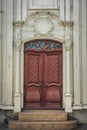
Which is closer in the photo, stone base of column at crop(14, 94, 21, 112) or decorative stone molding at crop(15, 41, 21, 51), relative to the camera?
stone base of column at crop(14, 94, 21, 112)

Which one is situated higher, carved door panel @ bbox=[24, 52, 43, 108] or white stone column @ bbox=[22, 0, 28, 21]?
white stone column @ bbox=[22, 0, 28, 21]

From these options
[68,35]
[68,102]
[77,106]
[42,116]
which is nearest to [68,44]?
[68,35]

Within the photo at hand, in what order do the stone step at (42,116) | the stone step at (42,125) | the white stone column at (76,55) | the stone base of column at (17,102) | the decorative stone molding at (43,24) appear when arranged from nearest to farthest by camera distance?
Answer: the stone step at (42,125) → the stone step at (42,116) → the stone base of column at (17,102) → the white stone column at (76,55) → the decorative stone molding at (43,24)

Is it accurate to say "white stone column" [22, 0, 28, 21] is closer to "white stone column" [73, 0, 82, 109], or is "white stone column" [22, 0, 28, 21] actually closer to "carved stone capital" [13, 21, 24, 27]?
"carved stone capital" [13, 21, 24, 27]

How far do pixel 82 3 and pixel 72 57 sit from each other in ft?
6.31

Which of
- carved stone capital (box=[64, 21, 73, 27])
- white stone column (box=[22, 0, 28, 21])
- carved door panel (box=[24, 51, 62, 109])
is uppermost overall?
white stone column (box=[22, 0, 28, 21])

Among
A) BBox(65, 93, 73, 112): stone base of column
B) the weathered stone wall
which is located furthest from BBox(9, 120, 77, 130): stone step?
the weathered stone wall

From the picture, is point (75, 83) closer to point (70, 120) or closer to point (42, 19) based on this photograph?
point (70, 120)

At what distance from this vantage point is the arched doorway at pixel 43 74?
11305 millimetres

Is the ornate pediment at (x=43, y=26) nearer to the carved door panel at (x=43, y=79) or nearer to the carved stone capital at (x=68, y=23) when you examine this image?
the carved stone capital at (x=68, y=23)

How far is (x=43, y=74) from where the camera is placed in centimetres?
1138

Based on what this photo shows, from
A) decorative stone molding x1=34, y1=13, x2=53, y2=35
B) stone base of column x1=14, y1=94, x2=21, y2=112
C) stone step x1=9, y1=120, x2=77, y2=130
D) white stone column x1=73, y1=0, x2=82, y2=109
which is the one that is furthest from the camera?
decorative stone molding x1=34, y1=13, x2=53, y2=35

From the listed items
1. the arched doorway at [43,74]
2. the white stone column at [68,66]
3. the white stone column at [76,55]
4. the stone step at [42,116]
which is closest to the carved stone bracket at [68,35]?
the white stone column at [68,66]

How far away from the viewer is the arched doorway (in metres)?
11.3
